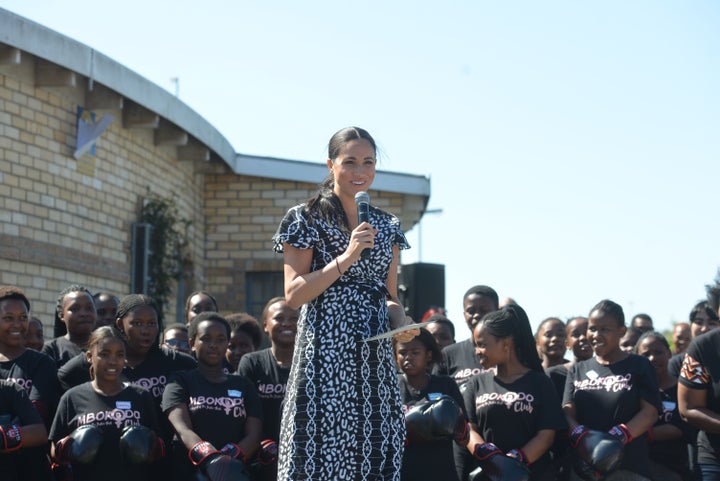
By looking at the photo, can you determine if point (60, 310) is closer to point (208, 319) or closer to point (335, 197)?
point (208, 319)

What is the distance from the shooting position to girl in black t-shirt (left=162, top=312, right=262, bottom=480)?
5969 mm

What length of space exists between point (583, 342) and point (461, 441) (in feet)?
7.64

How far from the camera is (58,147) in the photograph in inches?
460

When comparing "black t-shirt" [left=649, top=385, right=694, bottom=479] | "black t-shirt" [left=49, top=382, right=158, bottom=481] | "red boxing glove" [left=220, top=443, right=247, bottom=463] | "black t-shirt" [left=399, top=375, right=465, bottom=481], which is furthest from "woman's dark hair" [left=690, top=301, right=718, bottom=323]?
"black t-shirt" [left=49, top=382, right=158, bottom=481]

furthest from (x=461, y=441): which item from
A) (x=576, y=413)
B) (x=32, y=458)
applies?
(x=32, y=458)

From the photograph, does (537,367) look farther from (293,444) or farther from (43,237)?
(43,237)

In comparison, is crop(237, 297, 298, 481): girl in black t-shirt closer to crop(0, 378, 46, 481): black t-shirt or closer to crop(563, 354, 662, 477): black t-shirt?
crop(0, 378, 46, 481): black t-shirt

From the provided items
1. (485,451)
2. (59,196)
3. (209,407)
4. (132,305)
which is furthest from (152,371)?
(59,196)

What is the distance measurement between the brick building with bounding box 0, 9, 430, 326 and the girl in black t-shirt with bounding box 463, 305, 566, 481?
611 centimetres

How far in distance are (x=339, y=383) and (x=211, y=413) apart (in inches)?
92.3

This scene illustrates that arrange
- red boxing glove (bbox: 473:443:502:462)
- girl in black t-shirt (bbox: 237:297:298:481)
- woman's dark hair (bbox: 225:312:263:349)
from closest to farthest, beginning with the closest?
red boxing glove (bbox: 473:443:502:462)
girl in black t-shirt (bbox: 237:297:298:481)
woman's dark hair (bbox: 225:312:263:349)

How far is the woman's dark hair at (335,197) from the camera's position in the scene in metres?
4.06

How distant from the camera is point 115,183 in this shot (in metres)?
13.0

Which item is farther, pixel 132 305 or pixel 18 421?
pixel 132 305
